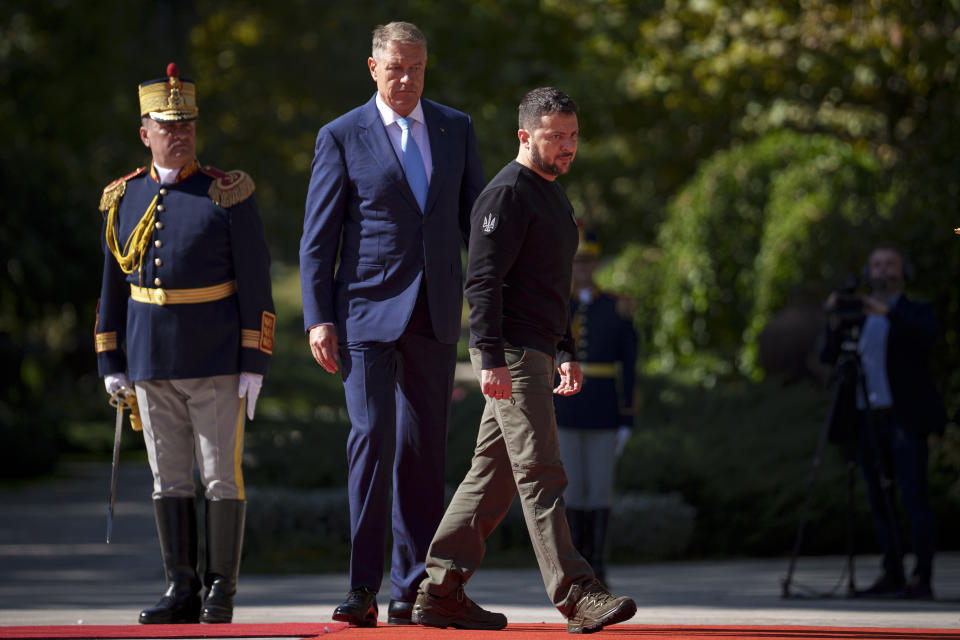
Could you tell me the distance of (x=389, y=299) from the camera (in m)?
5.86

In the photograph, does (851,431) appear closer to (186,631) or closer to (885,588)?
(885,588)

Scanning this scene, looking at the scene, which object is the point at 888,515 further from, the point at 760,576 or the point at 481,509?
the point at 481,509

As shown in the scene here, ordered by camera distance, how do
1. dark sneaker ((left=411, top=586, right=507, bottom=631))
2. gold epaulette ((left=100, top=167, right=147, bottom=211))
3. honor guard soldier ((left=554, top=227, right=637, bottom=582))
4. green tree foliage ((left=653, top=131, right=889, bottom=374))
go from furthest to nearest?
green tree foliage ((left=653, top=131, right=889, bottom=374)) → honor guard soldier ((left=554, top=227, right=637, bottom=582)) → gold epaulette ((left=100, top=167, right=147, bottom=211)) → dark sneaker ((left=411, top=586, right=507, bottom=631))

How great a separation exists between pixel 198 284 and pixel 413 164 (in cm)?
101

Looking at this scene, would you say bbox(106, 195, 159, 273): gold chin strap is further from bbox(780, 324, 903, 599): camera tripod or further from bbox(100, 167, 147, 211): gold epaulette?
bbox(780, 324, 903, 599): camera tripod

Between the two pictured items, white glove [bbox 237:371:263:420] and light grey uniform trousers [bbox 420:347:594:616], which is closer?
light grey uniform trousers [bbox 420:347:594:616]

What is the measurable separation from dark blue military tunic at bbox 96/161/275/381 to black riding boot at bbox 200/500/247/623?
539 millimetres

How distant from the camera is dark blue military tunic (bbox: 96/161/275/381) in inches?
248

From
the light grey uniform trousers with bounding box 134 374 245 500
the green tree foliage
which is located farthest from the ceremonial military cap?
the green tree foliage

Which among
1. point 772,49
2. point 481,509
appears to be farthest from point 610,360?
point 772,49

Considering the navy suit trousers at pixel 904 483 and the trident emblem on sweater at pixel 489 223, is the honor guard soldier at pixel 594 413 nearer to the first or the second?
the navy suit trousers at pixel 904 483

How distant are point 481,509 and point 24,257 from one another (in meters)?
16.0

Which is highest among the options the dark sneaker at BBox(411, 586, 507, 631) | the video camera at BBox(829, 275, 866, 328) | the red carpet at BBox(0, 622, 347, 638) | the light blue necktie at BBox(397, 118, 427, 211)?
the light blue necktie at BBox(397, 118, 427, 211)

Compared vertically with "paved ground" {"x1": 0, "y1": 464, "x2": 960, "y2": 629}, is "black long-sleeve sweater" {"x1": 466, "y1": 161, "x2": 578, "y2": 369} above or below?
above
